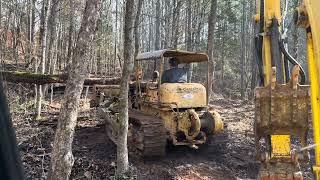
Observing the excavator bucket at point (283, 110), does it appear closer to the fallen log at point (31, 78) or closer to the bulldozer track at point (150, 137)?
the bulldozer track at point (150, 137)

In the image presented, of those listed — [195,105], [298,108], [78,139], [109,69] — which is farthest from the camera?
[109,69]

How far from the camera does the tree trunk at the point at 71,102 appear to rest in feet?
22.0

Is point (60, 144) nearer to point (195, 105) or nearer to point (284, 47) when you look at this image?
point (284, 47)

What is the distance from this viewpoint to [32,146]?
1044cm

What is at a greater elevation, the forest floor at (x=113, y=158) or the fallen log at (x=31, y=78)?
the fallen log at (x=31, y=78)

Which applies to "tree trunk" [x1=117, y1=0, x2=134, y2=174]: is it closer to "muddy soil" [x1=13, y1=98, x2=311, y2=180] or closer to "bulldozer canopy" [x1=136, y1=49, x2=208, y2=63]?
"muddy soil" [x1=13, y1=98, x2=311, y2=180]

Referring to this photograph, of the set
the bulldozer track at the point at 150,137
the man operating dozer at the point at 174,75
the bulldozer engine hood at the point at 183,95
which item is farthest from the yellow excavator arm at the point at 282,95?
the man operating dozer at the point at 174,75

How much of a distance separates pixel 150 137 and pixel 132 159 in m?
0.76

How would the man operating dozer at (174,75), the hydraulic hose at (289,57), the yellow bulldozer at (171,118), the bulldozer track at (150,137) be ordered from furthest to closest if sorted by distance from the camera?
the man operating dozer at (174,75) → the yellow bulldozer at (171,118) → the bulldozer track at (150,137) → the hydraulic hose at (289,57)

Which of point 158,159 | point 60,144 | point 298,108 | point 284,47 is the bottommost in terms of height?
point 158,159

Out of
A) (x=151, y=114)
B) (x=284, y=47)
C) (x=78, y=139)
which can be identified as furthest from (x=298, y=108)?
(x=78, y=139)

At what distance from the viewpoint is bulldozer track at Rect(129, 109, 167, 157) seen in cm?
1002

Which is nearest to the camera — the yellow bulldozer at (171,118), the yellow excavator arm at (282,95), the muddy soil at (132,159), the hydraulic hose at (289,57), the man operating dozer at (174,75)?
the yellow excavator arm at (282,95)

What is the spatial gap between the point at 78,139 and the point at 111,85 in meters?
2.82
